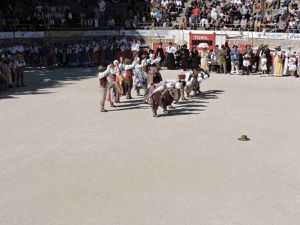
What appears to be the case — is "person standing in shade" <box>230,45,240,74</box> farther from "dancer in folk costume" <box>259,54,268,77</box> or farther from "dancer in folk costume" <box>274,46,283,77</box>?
"dancer in folk costume" <box>274,46,283,77</box>

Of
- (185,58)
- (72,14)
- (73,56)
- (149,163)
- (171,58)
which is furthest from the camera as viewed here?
(72,14)

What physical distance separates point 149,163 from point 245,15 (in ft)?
74.4

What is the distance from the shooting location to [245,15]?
3147 cm

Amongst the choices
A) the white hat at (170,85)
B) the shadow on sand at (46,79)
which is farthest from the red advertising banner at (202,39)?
the white hat at (170,85)

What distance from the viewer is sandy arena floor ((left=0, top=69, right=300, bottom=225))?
27.0 ft

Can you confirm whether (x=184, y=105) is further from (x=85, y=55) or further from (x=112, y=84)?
(x=85, y=55)

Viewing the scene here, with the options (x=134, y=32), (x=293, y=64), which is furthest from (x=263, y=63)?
(x=134, y=32)

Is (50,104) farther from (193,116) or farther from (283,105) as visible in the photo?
(283,105)

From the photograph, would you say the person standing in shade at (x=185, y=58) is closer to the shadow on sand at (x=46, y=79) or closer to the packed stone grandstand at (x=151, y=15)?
the shadow on sand at (x=46, y=79)

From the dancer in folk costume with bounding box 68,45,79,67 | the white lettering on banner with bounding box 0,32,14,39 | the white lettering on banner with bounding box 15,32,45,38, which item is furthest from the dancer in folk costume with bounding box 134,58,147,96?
the white lettering on banner with bounding box 15,32,45,38

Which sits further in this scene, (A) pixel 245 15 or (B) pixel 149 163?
(A) pixel 245 15

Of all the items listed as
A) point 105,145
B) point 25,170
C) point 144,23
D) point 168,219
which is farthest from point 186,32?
point 168,219

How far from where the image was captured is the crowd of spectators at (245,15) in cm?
2952

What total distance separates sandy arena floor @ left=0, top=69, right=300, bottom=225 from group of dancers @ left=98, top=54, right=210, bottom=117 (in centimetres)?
44
